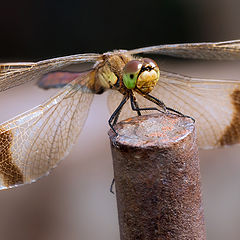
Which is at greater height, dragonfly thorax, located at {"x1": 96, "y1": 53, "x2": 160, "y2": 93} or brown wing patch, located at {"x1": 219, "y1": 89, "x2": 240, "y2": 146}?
dragonfly thorax, located at {"x1": 96, "y1": 53, "x2": 160, "y2": 93}

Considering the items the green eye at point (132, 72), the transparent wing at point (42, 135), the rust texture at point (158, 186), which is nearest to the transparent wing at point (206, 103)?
the transparent wing at point (42, 135)

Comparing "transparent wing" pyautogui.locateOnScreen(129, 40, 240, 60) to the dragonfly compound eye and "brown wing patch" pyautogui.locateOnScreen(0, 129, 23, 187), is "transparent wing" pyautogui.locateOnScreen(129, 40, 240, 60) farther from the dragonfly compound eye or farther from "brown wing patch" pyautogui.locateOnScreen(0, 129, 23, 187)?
"brown wing patch" pyautogui.locateOnScreen(0, 129, 23, 187)

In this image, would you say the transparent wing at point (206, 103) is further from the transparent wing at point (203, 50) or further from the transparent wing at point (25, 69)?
the transparent wing at point (25, 69)

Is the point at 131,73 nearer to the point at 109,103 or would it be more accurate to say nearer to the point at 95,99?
the point at 109,103

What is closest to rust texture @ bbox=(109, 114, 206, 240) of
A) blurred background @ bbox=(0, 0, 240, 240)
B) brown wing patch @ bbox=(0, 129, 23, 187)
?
brown wing patch @ bbox=(0, 129, 23, 187)

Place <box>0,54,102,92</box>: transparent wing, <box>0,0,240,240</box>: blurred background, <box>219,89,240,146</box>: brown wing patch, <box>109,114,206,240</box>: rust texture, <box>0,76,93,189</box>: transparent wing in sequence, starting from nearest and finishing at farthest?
<box>109,114,206,240</box>: rust texture, <box>0,54,102,92</box>: transparent wing, <box>0,76,93,189</box>: transparent wing, <box>219,89,240,146</box>: brown wing patch, <box>0,0,240,240</box>: blurred background

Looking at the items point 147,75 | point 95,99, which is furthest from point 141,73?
point 95,99

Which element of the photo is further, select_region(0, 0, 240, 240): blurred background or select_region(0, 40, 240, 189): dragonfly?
select_region(0, 0, 240, 240): blurred background
